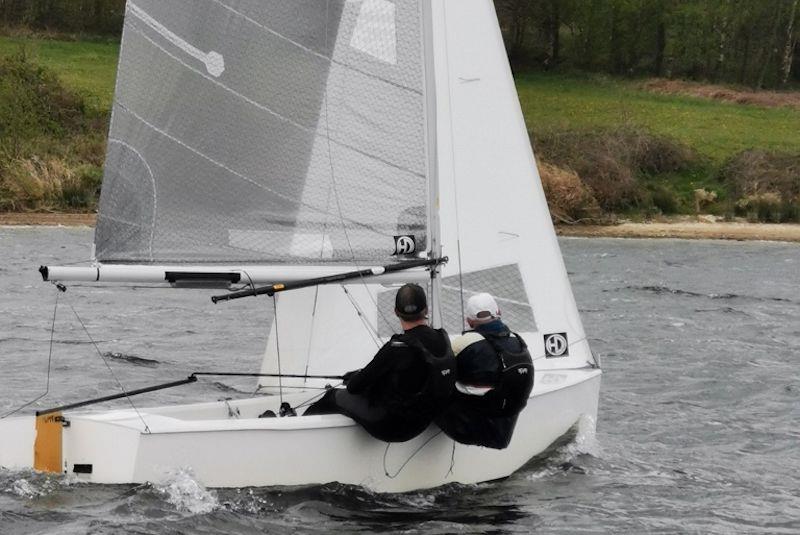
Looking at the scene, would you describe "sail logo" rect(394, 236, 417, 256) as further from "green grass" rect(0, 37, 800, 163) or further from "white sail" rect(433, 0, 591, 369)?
"green grass" rect(0, 37, 800, 163)

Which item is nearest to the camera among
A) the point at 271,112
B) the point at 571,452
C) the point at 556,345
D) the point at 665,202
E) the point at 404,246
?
the point at 404,246

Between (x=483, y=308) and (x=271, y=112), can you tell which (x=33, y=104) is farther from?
(x=483, y=308)

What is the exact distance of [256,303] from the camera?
19688 mm

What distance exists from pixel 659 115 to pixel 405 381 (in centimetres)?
3536

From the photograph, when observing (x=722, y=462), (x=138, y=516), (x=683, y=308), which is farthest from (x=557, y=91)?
(x=138, y=516)

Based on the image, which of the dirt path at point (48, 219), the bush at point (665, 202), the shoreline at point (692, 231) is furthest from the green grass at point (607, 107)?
the dirt path at point (48, 219)

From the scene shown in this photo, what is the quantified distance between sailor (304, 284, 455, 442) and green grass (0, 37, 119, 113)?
1179 inches

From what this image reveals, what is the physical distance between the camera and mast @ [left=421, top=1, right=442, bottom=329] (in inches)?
326

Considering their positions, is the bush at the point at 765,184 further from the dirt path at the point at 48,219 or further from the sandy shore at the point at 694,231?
the dirt path at the point at 48,219

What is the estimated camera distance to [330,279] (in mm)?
7887

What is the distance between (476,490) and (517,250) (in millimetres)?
1705

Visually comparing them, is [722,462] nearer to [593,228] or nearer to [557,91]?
[593,228]

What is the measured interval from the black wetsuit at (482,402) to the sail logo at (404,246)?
66cm

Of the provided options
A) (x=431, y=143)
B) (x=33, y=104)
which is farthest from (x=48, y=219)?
(x=431, y=143)
